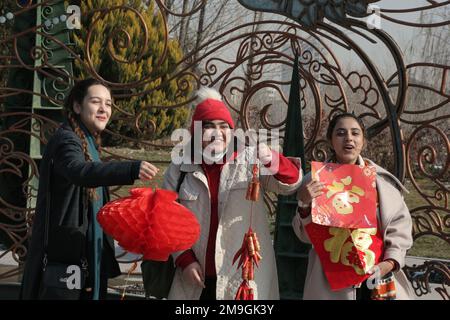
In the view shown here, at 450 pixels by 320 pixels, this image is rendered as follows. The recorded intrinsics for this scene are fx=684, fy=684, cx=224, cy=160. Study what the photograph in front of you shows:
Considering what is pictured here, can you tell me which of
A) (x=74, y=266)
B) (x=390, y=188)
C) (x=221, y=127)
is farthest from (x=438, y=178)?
(x=74, y=266)

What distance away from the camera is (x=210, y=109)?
2729mm

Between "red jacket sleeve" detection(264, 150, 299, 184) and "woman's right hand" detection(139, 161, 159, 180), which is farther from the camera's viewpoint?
"red jacket sleeve" detection(264, 150, 299, 184)

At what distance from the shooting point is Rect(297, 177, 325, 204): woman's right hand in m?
2.65

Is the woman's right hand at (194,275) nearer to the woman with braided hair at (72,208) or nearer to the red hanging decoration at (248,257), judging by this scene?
the red hanging decoration at (248,257)

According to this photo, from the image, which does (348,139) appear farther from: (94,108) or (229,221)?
(94,108)

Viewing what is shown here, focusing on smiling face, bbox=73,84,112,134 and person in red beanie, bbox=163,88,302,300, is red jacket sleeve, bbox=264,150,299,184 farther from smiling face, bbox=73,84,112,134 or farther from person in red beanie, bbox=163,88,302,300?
smiling face, bbox=73,84,112,134

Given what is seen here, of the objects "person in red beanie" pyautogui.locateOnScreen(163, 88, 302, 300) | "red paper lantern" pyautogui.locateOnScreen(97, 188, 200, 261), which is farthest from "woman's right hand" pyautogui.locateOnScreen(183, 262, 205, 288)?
"red paper lantern" pyautogui.locateOnScreen(97, 188, 200, 261)

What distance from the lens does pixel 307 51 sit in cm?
379

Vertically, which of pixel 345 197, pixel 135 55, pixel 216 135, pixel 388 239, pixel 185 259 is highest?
pixel 135 55

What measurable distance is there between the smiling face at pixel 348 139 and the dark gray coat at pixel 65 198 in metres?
0.81

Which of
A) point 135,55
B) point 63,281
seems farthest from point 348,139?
point 135,55

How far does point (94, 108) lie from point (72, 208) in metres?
0.41

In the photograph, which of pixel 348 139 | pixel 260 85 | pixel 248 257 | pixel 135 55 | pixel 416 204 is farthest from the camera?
pixel 416 204

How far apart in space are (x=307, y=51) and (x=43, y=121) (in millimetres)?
1755
